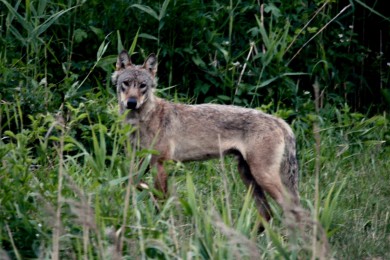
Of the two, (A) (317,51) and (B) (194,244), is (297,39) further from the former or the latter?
(B) (194,244)

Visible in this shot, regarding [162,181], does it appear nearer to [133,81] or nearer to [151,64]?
[133,81]

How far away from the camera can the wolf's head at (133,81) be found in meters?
8.31

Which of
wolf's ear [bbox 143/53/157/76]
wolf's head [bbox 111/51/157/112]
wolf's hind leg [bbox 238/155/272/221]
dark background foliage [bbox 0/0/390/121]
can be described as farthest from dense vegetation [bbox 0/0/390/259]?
wolf's ear [bbox 143/53/157/76]

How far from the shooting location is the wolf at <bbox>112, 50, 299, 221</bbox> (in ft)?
26.4

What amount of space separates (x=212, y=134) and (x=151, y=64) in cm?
89

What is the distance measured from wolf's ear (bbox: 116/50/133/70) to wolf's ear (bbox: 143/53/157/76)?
15 centimetres

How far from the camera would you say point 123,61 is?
8.64 m

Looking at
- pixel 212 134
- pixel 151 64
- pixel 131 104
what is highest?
pixel 151 64

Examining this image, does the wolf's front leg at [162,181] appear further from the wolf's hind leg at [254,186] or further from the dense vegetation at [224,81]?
the wolf's hind leg at [254,186]

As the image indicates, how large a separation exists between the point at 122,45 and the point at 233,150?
6.58 ft

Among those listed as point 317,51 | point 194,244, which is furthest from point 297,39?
point 194,244

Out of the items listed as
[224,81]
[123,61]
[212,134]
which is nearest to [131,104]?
[123,61]

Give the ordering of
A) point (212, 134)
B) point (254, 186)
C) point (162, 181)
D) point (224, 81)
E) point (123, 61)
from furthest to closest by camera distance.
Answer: point (224, 81)
point (123, 61)
point (212, 134)
point (254, 186)
point (162, 181)

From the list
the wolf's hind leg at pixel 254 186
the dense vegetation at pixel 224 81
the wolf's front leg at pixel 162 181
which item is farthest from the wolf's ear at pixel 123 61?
the wolf's hind leg at pixel 254 186
